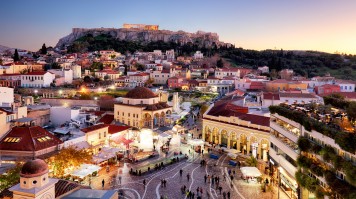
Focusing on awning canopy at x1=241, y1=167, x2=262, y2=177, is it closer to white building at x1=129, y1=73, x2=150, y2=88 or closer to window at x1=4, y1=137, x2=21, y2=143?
window at x1=4, y1=137, x2=21, y2=143

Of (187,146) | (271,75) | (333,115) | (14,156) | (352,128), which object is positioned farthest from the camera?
(271,75)

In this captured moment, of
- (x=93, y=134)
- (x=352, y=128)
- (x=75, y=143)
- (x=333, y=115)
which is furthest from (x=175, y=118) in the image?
(x=352, y=128)

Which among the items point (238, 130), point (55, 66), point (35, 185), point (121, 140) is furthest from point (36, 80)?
point (35, 185)

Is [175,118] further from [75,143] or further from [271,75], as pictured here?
[271,75]

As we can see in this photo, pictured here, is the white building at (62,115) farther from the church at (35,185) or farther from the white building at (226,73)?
the white building at (226,73)

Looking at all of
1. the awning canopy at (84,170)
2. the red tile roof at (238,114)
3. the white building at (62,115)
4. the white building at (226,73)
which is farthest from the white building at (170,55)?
the awning canopy at (84,170)

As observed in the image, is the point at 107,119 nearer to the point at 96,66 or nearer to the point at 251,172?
the point at 251,172
